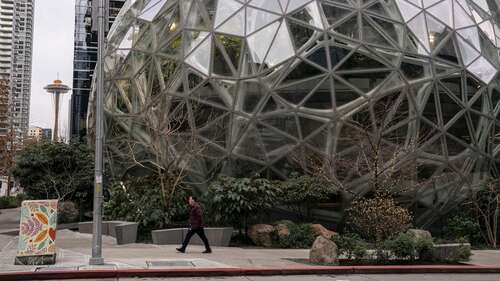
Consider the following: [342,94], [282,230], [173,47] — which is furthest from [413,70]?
[173,47]

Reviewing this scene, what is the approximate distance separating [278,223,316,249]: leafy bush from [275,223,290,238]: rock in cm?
9

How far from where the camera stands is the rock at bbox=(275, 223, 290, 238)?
17.2 meters

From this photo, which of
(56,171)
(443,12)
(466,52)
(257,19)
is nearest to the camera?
(257,19)

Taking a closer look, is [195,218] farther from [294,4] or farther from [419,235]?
[294,4]

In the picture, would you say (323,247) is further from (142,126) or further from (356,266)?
(142,126)

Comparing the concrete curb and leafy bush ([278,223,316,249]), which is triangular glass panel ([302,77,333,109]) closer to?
leafy bush ([278,223,316,249])

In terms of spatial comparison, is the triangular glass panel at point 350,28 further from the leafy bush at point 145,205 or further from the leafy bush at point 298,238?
the leafy bush at point 145,205

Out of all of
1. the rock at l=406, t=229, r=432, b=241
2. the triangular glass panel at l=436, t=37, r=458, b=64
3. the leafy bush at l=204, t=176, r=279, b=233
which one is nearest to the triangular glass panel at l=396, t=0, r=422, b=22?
the triangular glass panel at l=436, t=37, r=458, b=64

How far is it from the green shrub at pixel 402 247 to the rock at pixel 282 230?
4.15 meters

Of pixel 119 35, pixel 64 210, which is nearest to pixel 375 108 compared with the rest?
pixel 119 35

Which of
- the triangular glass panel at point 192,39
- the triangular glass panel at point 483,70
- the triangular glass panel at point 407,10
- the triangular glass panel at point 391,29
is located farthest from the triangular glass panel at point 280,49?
the triangular glass panel at point 483,70

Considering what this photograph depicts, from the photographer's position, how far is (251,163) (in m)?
19.2

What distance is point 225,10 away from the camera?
20.2 metres

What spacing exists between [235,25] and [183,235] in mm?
7819
